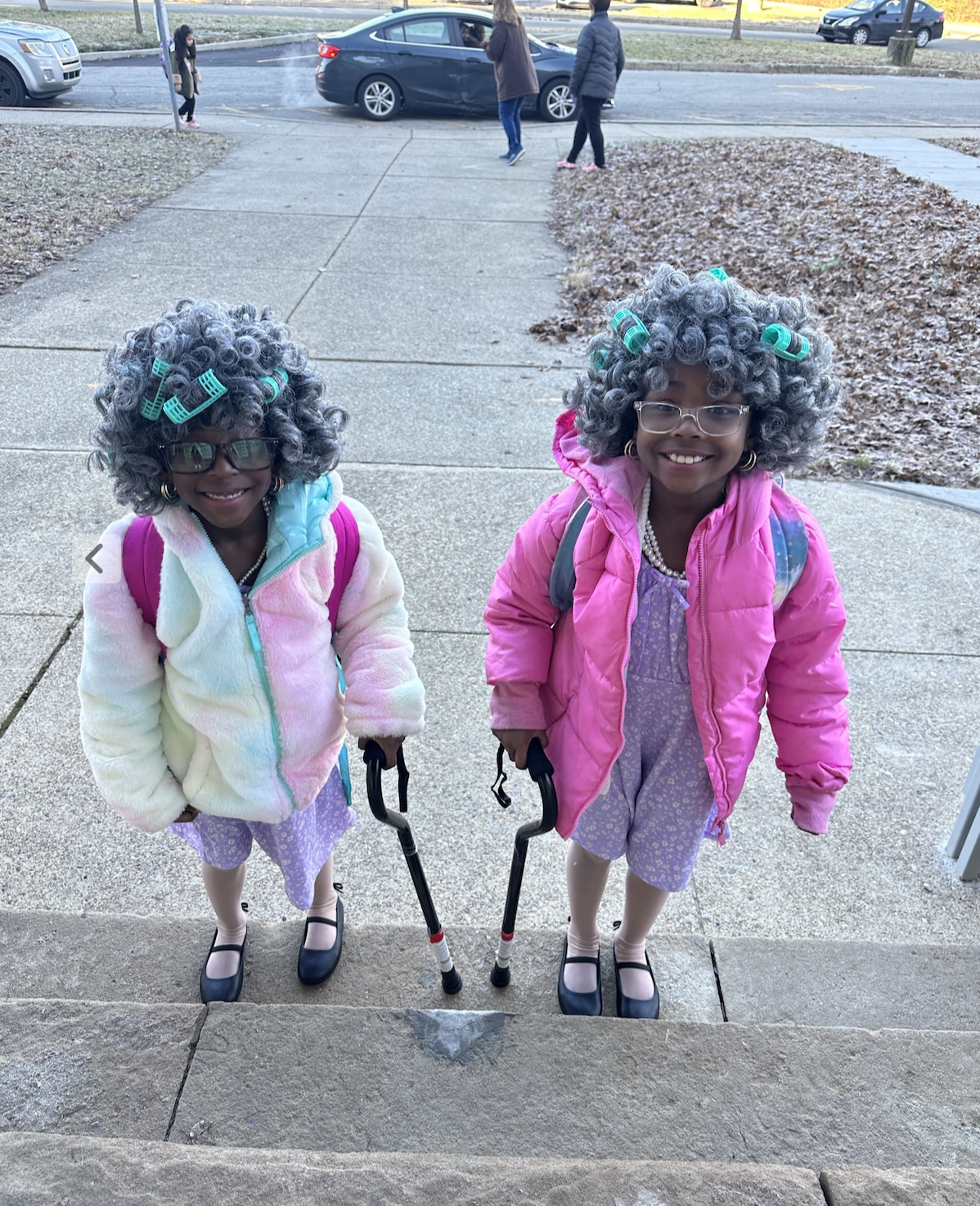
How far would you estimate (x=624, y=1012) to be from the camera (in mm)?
2406

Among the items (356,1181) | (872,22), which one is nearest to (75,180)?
(356,1181)

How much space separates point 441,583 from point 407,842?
6.63 ft

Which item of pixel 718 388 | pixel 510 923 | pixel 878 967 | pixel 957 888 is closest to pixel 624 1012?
pixel 510 923

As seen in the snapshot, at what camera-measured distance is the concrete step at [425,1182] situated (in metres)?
1.59

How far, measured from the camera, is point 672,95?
1767 centimetres

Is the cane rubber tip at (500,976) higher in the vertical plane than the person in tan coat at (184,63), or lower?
lower

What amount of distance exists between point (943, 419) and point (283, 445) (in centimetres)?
467

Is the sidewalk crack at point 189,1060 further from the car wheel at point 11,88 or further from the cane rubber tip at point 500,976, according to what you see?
the car wheel at point 11,88

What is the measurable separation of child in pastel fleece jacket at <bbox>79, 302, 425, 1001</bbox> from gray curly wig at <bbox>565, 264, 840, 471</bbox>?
0.52 metres

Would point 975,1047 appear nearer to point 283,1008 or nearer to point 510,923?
point 510,923

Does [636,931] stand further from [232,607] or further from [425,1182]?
[232,607]

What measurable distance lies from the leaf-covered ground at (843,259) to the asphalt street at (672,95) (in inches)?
179

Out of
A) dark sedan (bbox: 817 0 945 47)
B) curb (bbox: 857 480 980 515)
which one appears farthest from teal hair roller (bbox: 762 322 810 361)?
dark sedan (bbox: 817 0 945 47)

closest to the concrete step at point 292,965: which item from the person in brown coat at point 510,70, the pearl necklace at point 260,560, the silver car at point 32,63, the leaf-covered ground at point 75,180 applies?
the pearl necklace at point 260,560
